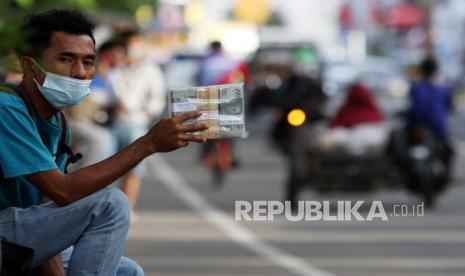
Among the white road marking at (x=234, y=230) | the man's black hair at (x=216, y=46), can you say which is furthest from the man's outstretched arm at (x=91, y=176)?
the man's black hair at (x=216, y=46)

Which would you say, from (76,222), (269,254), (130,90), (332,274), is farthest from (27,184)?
(130,90)

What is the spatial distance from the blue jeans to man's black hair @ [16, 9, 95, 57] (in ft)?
1.93

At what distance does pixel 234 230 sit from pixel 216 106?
1168 centimetres

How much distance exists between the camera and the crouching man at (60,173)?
6285 millimetres

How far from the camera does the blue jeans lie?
6.31 m

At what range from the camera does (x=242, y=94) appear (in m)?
6.36

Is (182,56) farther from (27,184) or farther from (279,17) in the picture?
(279,17)

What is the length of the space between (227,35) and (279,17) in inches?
2999

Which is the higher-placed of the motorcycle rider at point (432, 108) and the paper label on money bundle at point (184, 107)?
the paper label on money bundle at point (184, 107)

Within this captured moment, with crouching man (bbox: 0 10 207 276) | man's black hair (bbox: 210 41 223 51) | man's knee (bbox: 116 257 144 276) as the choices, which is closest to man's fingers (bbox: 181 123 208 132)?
crouching man (bbox: 0 10 207 276)

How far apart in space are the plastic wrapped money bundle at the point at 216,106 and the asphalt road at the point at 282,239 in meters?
7.12

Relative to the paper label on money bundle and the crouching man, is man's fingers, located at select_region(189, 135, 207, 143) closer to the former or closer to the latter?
the crouching man

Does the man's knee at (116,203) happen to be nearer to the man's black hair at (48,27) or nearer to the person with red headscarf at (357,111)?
the man's black hair at (48,27)

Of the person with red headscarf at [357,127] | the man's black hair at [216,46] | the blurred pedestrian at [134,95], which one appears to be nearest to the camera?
the blurred pedestrian at [134,95]
